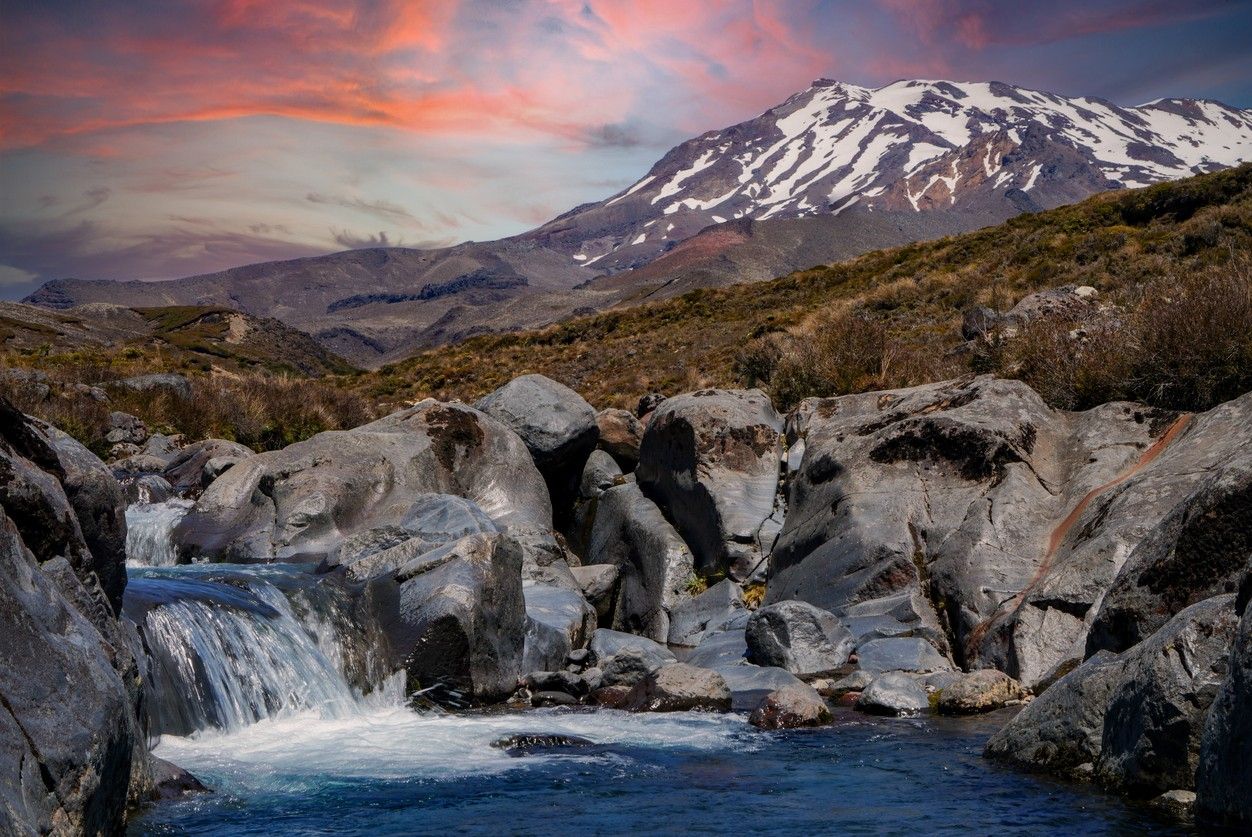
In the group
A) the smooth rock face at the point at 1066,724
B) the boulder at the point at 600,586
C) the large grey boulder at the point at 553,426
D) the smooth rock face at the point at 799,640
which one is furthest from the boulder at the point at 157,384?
the smooth rock face at the point at 1066,724

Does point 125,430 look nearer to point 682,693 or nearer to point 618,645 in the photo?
point 618,645

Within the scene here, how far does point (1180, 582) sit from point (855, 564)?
5.68 m

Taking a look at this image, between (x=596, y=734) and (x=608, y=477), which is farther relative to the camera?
(x=608, y=477)

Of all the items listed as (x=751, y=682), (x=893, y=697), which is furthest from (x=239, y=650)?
(x=893, y=697)

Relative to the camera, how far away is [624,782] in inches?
337

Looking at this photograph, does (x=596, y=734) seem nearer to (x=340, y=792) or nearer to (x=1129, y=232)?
(x=340, y=792)

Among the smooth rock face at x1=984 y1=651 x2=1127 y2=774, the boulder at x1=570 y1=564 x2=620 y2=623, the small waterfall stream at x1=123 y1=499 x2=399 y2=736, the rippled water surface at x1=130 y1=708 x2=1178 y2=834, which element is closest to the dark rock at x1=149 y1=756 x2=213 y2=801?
the rippled water surface at x1=130 y1=708 x2=1178 y2=834

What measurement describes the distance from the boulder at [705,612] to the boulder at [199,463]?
9.23m

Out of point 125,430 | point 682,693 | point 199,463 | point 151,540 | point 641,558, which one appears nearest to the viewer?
point 682,693

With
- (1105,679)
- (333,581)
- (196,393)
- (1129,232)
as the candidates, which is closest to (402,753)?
(333,581)

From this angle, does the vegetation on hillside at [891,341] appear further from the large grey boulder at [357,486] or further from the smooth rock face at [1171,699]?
the smooth rock face at [1171,699]

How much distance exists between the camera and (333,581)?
43.4 ft

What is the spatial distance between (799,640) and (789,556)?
2.73 metres

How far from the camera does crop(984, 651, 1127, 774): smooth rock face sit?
771 centimetres
